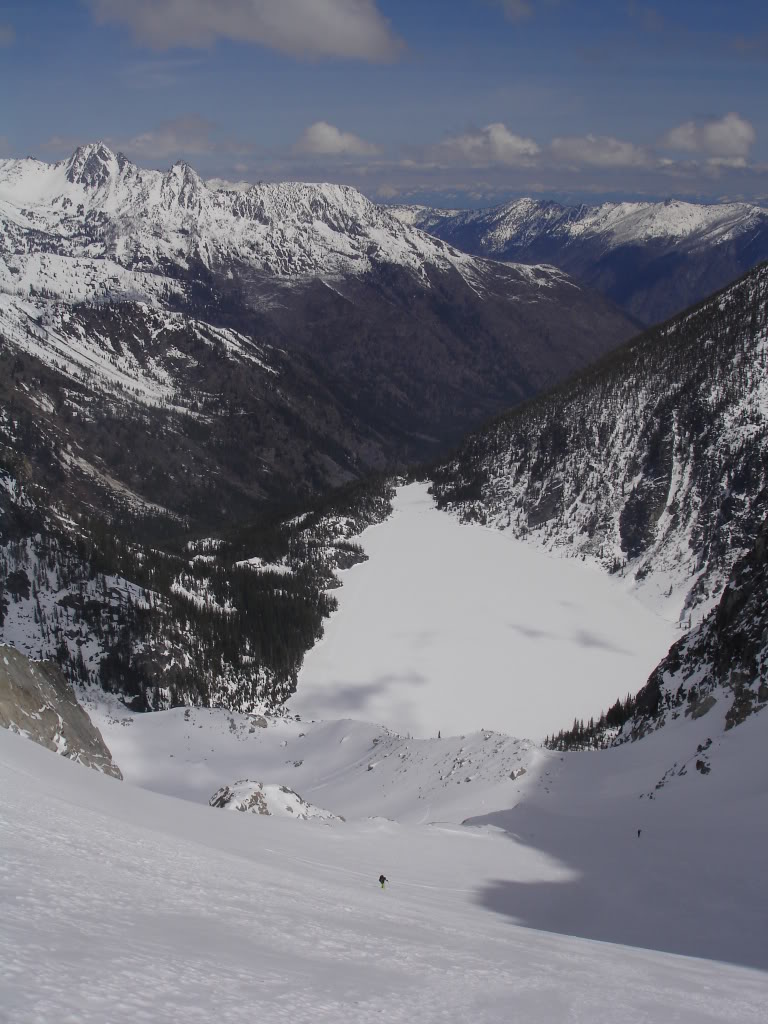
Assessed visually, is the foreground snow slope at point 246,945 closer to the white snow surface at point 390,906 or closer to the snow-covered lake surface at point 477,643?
the white snow surface at point 390,906

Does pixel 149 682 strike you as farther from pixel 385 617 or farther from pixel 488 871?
pixel 488 871

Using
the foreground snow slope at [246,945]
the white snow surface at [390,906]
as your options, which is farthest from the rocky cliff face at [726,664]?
the foreground snow slope at [246,945]

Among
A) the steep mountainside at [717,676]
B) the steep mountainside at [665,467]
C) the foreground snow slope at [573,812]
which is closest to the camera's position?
the foreground snow slope at [573,812]

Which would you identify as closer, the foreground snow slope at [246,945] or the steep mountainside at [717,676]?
the foreground snow slope at [246,945]

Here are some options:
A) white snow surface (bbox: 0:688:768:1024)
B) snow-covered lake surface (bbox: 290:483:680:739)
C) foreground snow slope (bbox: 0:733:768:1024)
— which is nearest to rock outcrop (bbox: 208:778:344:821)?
white snow surface (bbox: 0:688:768:1024)

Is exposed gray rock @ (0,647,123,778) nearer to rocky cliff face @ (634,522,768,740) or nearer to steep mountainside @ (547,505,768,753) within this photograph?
steep mountainside @ (547,505,768,753)
